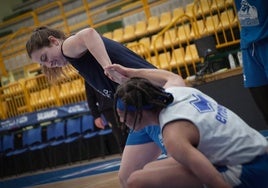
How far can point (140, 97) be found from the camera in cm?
208

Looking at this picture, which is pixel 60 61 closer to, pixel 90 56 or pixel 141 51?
pixel 90 56

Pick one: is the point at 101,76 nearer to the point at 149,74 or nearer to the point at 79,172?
the point at 149,74

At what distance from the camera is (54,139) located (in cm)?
1110

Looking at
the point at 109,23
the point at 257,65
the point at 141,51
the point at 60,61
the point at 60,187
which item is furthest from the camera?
the point at 109,23

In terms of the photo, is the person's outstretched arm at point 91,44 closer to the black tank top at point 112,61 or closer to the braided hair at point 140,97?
the black tank top at point 112,61

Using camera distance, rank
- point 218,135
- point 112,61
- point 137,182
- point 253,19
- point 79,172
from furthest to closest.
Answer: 1. point 79,172
2. point 112,61
3. point 253,19
4. point 137,182
5. point 218,135

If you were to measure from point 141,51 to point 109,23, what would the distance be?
4.36 meters

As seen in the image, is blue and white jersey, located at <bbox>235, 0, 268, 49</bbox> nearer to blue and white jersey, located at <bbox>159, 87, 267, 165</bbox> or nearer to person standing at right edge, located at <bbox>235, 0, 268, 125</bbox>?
person standing at right edge, located at <bbox>235, 0, 268, 125</bbox>

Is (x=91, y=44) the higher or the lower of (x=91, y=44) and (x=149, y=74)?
the higher

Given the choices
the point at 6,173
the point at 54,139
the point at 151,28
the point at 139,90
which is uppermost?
the point at 139,90

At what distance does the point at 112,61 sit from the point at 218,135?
1248 mm

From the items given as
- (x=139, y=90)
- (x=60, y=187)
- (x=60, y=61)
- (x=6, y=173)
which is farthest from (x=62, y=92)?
(x=139, y=90)

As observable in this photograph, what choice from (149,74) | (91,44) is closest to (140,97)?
(149,74)

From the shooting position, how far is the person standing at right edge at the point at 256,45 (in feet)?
9.15
